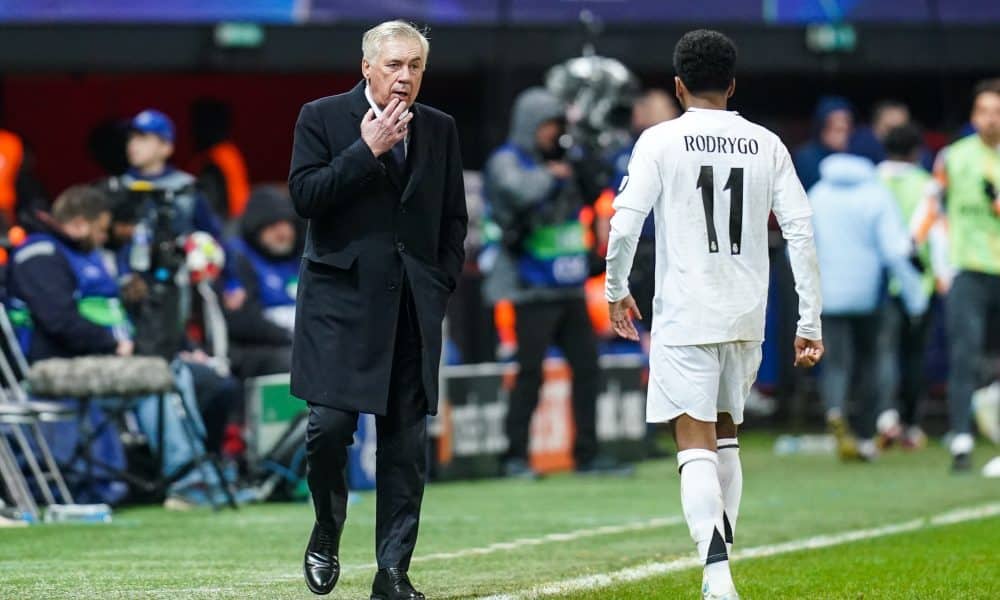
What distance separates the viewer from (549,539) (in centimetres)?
938

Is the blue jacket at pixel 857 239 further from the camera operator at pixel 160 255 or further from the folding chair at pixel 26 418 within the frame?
the folding chair at pixel 26 418

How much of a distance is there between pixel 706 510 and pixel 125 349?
5.29 meters

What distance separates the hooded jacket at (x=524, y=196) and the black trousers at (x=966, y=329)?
2.37 m

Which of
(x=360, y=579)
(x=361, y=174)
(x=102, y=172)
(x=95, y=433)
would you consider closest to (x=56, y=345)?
(x=95, y=433)

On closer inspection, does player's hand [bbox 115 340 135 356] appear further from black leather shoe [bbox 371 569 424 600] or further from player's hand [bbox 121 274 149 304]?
black leather shoe [bbox 371 569 424 600]

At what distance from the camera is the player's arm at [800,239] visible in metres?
6.90

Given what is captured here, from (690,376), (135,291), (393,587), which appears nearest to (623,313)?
(690,376)

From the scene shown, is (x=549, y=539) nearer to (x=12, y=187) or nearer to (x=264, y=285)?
(x=264, y=285)

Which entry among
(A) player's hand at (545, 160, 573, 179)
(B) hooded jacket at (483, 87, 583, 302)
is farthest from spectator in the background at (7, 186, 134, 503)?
(A) player's hand at (545, 160, 573, 179)

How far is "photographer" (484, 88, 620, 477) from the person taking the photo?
43.6 ft

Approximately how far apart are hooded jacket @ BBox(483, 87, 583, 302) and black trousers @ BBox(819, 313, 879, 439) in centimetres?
237

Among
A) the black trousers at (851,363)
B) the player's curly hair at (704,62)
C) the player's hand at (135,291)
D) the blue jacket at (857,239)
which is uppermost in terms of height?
the player's curly hair at (704,62)

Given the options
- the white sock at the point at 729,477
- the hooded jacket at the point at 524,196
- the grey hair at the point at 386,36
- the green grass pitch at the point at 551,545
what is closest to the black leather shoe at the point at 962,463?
A: the green grass pitch at the point at 551,545

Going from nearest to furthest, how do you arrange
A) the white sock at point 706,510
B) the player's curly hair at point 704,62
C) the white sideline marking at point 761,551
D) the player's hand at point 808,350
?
the white sock at point 706,510, the player's curly hair at point 704,62, the player's hand at point 808,350, the white sideline marking at point 761,551
